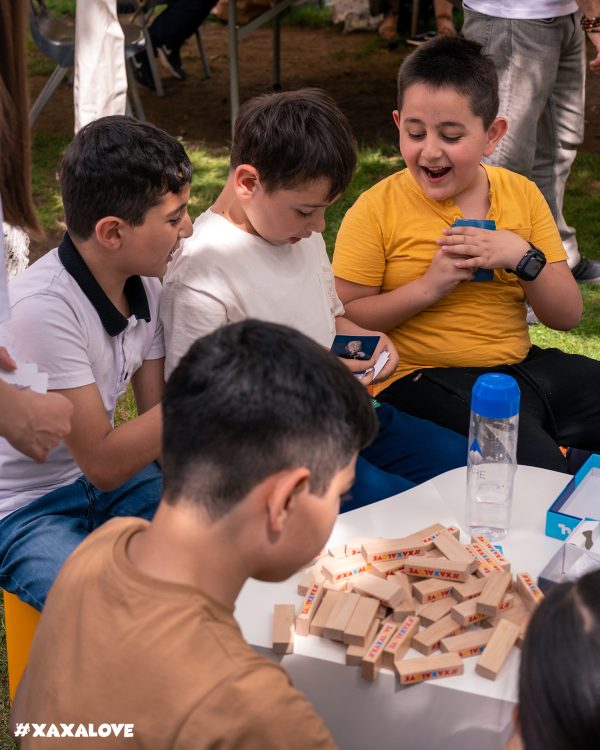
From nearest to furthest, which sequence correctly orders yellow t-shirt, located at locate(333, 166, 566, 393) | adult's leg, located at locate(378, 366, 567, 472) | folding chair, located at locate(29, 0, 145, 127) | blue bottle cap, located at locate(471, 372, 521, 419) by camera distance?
blue bottle cap, located at locate(471, 372, 521, 419) < adult's leg, located at locate(378, 366, 567, 472) < yellow t-shirt, located at locate(333, 166, 566, 393) < folding chair, located at locate(29, 0, 145, 127)

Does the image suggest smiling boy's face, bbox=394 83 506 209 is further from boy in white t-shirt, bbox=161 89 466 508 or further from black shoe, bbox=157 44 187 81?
black shoe, bbox=157 44 187 81

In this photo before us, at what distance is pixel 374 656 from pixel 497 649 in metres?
0.20

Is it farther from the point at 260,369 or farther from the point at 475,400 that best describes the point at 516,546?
the point at 260,369

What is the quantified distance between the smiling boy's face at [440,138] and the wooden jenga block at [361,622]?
146 cm

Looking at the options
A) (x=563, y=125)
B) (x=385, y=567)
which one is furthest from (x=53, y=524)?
(x=563, y=125)

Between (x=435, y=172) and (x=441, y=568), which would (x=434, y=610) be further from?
(x=435, y=172)

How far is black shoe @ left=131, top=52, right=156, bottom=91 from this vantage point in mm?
7895

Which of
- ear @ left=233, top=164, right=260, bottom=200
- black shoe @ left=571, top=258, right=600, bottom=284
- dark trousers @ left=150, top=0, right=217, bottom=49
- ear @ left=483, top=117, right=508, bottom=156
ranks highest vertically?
ear @ left=233, top=164, right=260, bottom=200

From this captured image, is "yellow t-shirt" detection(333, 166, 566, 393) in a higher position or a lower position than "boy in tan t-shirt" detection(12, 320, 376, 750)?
lower

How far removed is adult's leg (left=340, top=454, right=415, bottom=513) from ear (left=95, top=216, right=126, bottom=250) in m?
0.78

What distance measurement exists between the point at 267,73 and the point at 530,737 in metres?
7.92

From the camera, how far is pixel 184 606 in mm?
1264

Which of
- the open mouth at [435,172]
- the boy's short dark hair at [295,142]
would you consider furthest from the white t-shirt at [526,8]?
the boy's short dark hair at [295,142]

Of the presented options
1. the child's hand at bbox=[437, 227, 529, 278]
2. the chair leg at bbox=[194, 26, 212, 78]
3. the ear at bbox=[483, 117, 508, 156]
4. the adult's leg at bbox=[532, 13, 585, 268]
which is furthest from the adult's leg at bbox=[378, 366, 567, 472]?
the chair leg at bbox=[194, 26, 212, 78]
